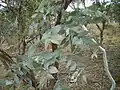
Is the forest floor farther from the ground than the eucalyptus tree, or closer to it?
closer to it

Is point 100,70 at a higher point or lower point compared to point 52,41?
lower

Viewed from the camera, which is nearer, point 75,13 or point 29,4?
point 75,13

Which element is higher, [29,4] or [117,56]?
[29,4]

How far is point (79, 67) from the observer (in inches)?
21.5

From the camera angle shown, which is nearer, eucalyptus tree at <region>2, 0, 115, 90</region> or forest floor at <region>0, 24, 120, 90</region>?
eucalyptus tree at <region>2, 0, 115, 90</region>

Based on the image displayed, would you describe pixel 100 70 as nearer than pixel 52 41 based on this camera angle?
No

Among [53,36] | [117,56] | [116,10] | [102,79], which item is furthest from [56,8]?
[117,56]

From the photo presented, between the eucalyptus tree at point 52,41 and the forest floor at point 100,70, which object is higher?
the eucalyptus tree at point 52,41

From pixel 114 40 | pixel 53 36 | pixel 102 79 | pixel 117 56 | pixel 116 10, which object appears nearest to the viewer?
pixel 53 36

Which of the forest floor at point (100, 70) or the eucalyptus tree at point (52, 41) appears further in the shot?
the forest floor at point (100, 70)

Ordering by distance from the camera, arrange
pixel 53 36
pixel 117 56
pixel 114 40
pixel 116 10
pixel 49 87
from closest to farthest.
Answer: pixel 53 36, pixel 49 87, pixel 116 10, pixel 117 56, pixel 114 40

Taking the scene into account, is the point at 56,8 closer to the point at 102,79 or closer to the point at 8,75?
the point at 8,75

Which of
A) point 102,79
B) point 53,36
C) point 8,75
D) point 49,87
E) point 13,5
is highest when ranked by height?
point 13,5

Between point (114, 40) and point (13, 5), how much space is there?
4.02 metres
